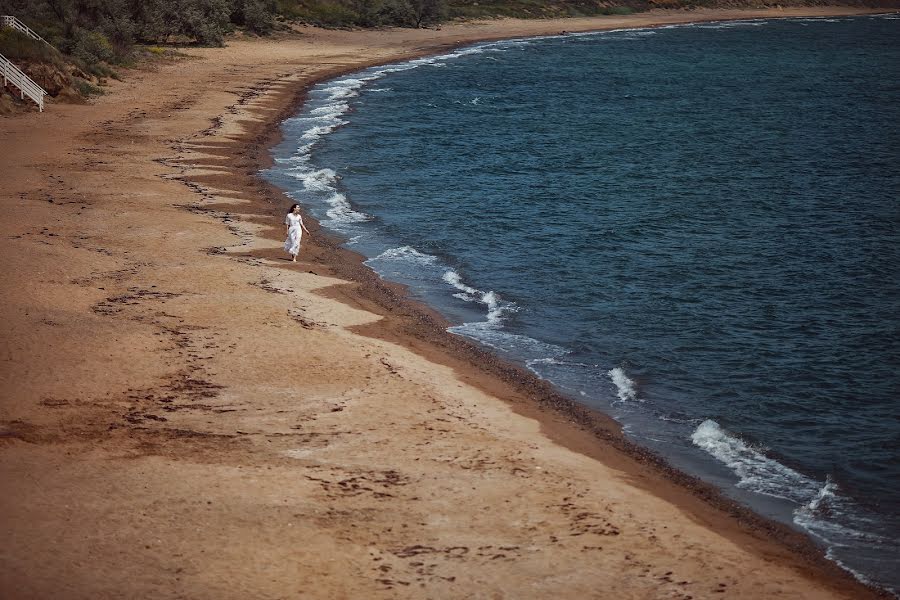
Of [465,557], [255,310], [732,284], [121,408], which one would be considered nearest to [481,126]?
[732,284]

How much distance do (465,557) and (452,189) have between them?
29935 millimetres

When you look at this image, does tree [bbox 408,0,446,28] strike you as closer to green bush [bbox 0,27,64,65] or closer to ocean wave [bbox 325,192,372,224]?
green bush [bbox 0,27,64,65]

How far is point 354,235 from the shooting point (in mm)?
34188

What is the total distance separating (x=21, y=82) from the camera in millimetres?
47844

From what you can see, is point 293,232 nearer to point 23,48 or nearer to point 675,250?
point 675,250

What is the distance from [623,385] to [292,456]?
8873 mm

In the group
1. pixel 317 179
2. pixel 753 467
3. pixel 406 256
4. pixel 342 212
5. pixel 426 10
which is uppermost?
pixel 426 10

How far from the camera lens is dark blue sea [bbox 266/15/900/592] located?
19766 mm

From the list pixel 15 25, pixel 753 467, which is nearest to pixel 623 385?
pixel 753 467

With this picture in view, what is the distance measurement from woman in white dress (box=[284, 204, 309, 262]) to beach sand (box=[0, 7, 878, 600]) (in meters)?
0.75

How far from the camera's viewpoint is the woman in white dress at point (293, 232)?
28609 millimetres

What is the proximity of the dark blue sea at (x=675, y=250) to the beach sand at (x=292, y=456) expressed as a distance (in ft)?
5.88

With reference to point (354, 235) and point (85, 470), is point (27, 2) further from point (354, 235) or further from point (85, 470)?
point (85, 470)

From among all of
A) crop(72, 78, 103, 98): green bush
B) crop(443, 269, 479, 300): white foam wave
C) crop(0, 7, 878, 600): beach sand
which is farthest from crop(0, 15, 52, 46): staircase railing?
crop(443, 269, 479, 300): white foam wave
